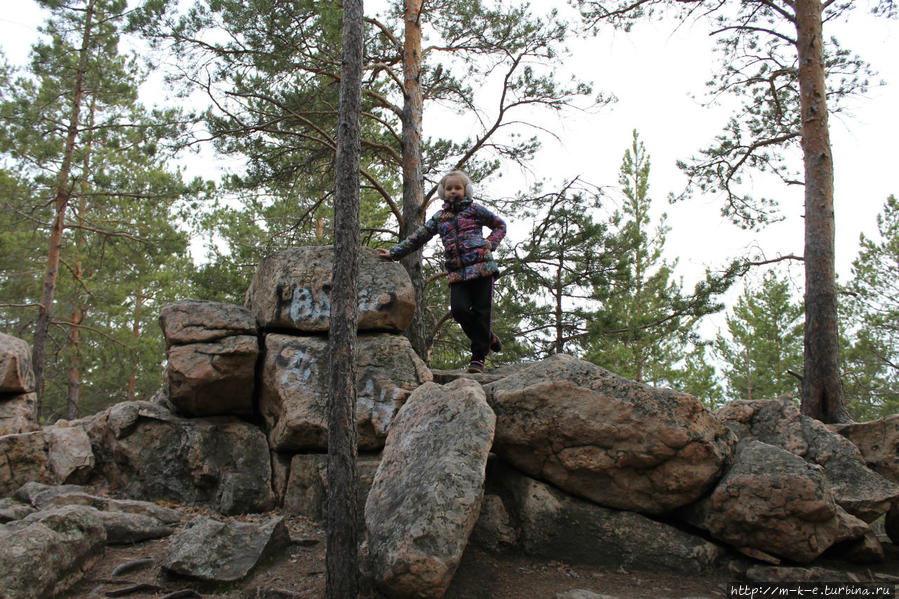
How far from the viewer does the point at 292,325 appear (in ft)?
21.7

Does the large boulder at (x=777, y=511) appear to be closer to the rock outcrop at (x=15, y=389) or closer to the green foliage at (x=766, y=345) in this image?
the rock outcrop at (x=15, y=389)

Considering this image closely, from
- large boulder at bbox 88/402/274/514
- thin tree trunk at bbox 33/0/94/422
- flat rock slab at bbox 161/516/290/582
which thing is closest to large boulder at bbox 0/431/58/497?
large boulder at bbox 88/402/274/514

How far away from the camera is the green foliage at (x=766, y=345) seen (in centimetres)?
2053

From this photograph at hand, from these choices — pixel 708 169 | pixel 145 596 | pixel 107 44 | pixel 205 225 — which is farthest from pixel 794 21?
pixel 205 225

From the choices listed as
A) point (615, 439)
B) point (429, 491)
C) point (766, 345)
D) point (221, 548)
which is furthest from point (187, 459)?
point (766, 345)

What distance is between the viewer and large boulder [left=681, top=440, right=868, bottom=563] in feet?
13.6

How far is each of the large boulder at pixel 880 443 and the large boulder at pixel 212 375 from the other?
21.3ft

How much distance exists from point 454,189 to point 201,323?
3324mm

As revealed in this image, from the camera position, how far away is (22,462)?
641 cm

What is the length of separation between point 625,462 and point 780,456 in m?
1.21

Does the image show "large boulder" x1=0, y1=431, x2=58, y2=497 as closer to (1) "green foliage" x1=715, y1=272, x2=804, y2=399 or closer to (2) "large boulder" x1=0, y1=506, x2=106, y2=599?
(2) "large boulder" x1=0, y1=506, x2=106, y2=599

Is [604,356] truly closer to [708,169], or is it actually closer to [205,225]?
[708,169]

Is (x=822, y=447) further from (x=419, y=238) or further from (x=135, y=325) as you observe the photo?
(x=135, y=325)

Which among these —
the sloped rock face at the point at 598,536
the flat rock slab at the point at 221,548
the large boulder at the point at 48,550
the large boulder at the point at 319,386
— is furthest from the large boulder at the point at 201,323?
the sloped rock face at the point at 598,536
